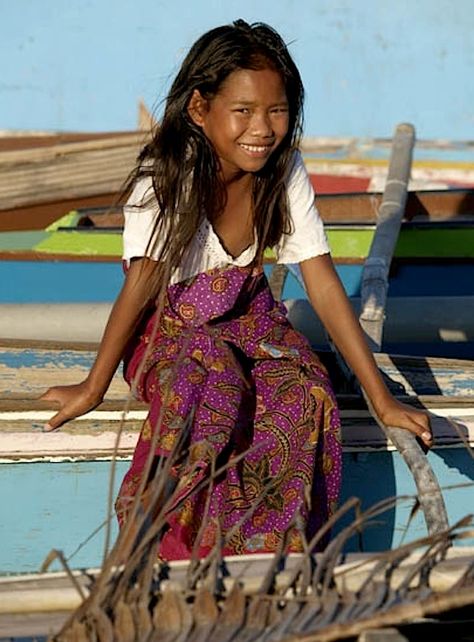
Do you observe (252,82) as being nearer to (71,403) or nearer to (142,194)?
(142,194)

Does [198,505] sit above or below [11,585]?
below

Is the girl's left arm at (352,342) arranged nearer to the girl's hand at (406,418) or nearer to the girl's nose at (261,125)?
the girl's hand at (406,418)

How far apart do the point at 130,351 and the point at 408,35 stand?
4810mm

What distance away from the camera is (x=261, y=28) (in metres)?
2.40

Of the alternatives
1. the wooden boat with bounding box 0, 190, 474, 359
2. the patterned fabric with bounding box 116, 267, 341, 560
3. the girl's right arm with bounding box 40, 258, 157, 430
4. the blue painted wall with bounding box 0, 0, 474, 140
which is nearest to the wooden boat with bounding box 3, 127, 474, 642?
the patterned fabric with bounding box 116, 267, 341, 560

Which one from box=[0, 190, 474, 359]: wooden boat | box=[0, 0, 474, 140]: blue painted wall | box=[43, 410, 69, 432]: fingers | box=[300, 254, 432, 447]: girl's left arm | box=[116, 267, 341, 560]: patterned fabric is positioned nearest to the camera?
box=[116, 267, 341, 560]: patterned fabric

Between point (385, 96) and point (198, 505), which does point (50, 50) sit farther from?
point (198, 505)

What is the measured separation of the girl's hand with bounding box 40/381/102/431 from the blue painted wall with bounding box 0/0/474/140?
14.7ft

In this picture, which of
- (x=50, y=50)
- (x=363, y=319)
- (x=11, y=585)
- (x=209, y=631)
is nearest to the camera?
(x=209, y=631)

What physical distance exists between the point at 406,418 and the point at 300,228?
414mm

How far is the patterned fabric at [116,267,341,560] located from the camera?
225 centimetres

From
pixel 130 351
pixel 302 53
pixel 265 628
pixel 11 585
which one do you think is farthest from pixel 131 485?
pixel 302 53

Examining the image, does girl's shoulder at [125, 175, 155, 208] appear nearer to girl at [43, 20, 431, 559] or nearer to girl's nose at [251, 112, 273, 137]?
girl at [43, 20, 431, 559]

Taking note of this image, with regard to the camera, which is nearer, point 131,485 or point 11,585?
point 11,585
